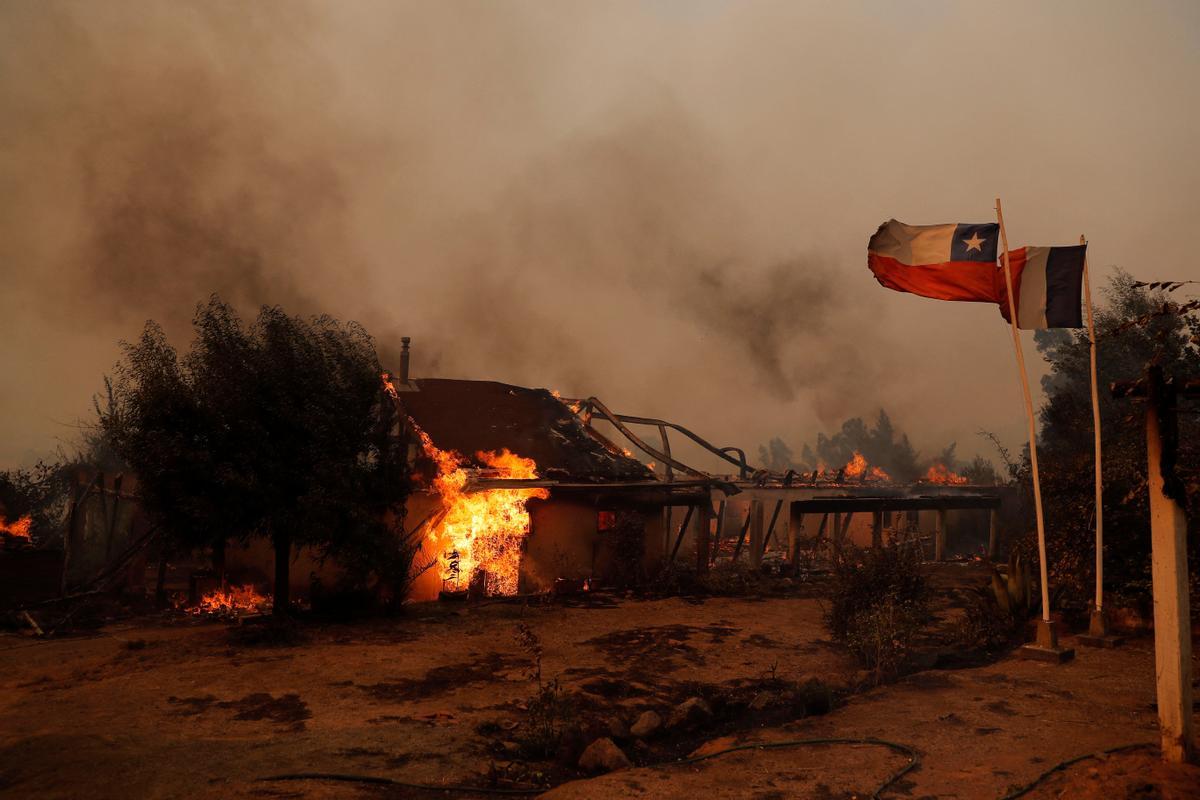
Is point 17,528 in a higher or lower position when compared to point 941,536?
higher

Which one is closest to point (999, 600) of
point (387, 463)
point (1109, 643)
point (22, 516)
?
point (1109, 643)

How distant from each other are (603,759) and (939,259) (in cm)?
869

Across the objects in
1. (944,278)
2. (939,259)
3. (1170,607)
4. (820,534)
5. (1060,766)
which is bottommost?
(1060,766)

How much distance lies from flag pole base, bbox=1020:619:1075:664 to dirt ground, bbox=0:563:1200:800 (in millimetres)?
256

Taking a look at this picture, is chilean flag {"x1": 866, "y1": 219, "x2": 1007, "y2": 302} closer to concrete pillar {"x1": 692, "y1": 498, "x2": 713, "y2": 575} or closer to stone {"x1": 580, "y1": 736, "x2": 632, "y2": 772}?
stone {"x1": 580, "y1": 736, "x2": 632, "y2": 772}

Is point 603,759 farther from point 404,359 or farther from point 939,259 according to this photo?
point 404,359

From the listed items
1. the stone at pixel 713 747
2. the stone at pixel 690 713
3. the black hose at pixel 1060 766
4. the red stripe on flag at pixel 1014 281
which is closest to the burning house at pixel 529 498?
the red stripe on flag at pixel 1014 281

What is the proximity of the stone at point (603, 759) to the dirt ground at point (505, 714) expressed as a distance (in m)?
0.28

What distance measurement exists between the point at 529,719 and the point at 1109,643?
30.0 feet

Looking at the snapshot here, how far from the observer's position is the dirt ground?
21.4ft

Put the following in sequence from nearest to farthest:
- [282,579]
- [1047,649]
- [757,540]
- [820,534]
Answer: [1047,649] < [282,579] < [820,534] < [757,540]

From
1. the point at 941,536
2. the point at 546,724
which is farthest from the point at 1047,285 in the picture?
the point at 941,536

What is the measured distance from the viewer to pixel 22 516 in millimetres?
21219

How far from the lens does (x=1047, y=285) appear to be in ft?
34.2
